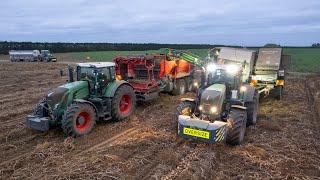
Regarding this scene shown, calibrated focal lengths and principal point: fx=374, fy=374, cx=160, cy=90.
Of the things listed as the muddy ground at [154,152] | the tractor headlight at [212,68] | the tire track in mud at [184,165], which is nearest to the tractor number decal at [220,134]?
the muddy ground at [154,152]

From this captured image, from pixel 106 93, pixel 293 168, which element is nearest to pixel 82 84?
pixel 106 93

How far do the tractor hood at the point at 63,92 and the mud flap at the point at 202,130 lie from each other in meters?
3.90

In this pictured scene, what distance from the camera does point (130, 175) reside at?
28.3 ft

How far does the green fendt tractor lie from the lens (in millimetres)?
11578

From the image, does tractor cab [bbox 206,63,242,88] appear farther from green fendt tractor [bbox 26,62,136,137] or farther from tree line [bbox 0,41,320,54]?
tree line [bbox 0,41,320,54]

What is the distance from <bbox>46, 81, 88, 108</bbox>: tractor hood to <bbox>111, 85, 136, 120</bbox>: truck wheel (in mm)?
1261

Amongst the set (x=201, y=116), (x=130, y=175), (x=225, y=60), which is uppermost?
(x=225, y=60)

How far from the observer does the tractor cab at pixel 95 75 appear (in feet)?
43.2

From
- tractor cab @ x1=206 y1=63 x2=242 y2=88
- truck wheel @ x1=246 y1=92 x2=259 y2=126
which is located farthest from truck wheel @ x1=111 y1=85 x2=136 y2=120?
truck wheel @ x1=246 y1=92 x2=259 y2=126

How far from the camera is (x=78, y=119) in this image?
466 inches

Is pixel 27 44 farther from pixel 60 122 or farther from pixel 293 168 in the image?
pixel 293 168

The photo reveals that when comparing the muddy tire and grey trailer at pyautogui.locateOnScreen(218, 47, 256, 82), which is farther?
grey trailer at pyautogui.locateOnScreen(218, 47, 256, 82)

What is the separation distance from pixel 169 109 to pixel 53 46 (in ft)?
222

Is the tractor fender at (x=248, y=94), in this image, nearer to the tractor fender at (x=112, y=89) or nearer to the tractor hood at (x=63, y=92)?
the tractor fender at (x=112, y=89)
